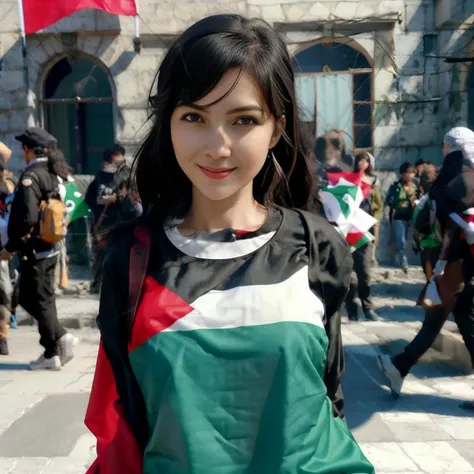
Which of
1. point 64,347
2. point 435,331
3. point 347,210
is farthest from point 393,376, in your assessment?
point 64,347

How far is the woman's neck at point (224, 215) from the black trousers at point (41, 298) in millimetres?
4462

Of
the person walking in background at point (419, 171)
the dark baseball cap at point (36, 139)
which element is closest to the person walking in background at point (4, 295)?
the dark baseball cap at point (36, 139)

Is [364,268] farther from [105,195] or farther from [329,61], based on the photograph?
[329,61]

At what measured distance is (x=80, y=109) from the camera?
504 inches

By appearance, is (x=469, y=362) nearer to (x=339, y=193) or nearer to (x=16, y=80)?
(x=339, y=193)

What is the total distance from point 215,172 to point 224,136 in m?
0.08

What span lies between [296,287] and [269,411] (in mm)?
259

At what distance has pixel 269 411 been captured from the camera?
1.47 metres

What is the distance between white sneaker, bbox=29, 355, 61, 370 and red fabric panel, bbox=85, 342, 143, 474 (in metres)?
4.46

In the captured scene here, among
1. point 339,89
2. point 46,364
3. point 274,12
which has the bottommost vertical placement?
point 46,364

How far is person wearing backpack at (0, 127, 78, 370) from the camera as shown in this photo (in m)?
5.88

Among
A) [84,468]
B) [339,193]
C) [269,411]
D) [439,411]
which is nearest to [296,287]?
[269,411]

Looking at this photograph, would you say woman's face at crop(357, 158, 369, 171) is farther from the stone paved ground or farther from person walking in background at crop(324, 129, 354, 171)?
person walking in background at crop(324, 129, 354, 171)

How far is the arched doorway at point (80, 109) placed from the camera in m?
12.4
